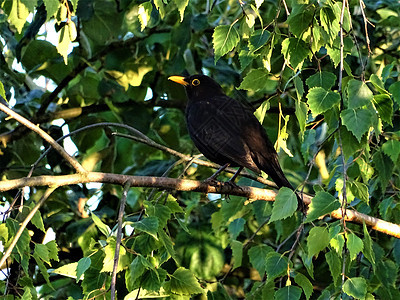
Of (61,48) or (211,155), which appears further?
(211,155)

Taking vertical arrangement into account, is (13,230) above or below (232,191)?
above

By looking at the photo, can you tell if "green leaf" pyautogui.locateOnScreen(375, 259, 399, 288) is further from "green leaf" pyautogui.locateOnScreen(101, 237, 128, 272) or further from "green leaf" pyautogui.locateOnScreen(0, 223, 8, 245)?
"green leaf" pyautogui.locateOnScreen(0, 223, 8, 245)

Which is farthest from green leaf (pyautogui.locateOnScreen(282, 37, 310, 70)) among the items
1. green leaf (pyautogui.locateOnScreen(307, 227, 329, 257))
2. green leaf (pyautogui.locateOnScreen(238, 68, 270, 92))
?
green leaf (pyautogui.locateOnScreen(307, 227, 329, 257))

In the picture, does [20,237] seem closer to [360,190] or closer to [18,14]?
[18,14]

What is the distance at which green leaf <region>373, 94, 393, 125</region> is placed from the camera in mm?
2803

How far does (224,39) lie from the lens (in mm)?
3000

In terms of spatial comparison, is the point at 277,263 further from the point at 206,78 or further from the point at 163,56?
the point at 163,56

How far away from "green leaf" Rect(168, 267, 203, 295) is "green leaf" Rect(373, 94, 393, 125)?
3.19 ft

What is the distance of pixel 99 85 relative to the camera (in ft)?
18.2

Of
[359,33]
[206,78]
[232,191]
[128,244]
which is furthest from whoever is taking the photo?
[359,33]

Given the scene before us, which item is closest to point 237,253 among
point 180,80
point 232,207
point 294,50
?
point 232,207

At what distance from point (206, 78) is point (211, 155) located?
0.98m

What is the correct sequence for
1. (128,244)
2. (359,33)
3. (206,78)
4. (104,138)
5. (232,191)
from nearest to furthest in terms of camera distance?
1. (128,244)
2. (232,191)
3. (206,78)
4. (359,33)
5. (104,138)

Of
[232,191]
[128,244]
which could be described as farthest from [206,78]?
[128,244]
